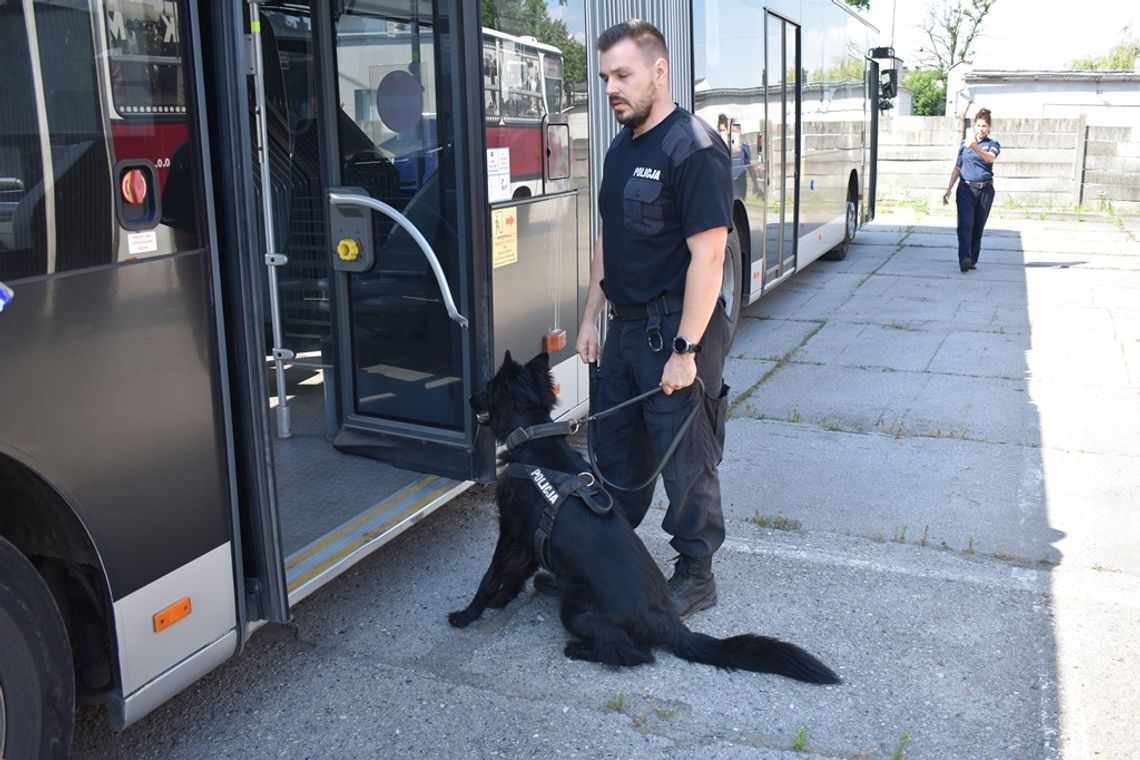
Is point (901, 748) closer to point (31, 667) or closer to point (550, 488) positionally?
point (550, 488)

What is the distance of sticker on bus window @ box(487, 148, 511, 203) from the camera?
4.26m

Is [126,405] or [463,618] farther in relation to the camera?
[463,618]

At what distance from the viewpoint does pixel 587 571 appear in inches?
140

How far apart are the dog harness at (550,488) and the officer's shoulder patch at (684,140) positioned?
3.32 ft

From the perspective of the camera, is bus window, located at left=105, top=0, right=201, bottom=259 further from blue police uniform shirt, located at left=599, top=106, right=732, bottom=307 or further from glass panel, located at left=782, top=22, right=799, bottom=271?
glass panel, located at left=782, top=22, right=799, bottom=271

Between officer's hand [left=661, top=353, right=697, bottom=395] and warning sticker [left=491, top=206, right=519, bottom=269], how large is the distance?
109cm

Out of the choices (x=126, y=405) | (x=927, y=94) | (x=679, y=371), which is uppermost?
(x=927, y=94)

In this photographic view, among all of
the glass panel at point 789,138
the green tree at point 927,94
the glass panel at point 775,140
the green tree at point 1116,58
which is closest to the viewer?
the glass panel at point 775,140

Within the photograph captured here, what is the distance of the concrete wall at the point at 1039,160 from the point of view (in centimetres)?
1803

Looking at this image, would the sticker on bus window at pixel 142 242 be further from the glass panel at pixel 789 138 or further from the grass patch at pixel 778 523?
the glass panel at pixel 789 138

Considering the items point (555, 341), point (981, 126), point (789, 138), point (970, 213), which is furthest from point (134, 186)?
point (981, 126)

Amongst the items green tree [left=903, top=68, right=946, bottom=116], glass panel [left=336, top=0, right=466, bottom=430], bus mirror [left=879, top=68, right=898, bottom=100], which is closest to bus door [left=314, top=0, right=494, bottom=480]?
glass panel [left=336, top=0, right=466, bottom=430]

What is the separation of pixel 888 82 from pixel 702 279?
42.7ft

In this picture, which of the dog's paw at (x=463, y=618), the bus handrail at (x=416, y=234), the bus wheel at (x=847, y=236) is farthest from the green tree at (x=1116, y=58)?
the dog's paw at (x=463, y=618)
